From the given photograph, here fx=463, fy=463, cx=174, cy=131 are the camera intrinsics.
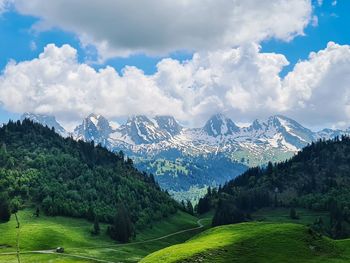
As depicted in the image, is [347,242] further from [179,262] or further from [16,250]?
[16,250]

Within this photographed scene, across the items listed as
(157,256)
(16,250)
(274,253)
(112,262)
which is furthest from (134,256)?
(274,253)

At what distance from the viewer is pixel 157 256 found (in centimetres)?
9619

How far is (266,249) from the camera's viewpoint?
9100 cm

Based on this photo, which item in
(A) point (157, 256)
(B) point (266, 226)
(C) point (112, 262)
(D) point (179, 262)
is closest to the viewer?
(D) point (179, 262)

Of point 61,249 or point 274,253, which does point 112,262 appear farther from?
point 274,253

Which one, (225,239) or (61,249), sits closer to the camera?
(225,239)

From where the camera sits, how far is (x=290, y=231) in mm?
97312

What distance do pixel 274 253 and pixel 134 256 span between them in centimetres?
11386

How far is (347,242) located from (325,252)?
1032cm

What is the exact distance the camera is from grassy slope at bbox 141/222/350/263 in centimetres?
8750

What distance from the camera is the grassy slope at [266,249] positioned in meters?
87.5

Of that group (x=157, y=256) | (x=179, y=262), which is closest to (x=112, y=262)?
(x=157, y=256)

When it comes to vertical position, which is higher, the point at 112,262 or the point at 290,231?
the point at 290,231

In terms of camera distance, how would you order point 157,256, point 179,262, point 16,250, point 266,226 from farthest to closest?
point 16,250
point 266,226
point 157,256
point 179,262
